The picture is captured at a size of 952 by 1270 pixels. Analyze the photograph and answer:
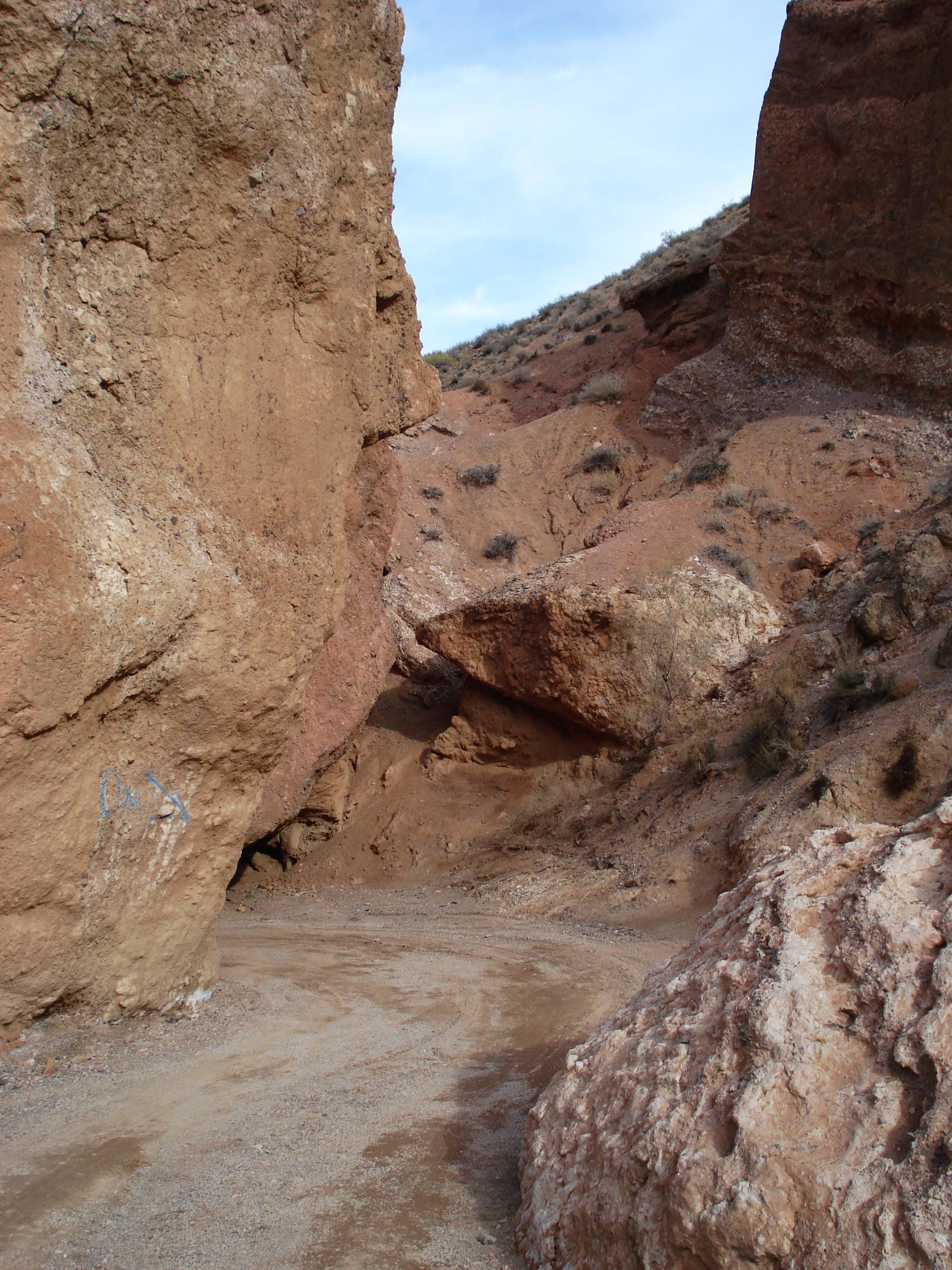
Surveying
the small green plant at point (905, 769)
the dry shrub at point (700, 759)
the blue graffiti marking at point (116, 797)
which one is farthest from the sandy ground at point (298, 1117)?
the dry shrub at point (700, 759)

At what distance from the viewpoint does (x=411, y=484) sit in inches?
769

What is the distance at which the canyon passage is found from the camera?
7.86 ft

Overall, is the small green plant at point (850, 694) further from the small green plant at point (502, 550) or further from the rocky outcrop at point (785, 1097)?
the small green plant at point (502, 550)

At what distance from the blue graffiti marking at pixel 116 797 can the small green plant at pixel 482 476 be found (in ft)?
50.7

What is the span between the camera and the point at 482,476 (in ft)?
64.6

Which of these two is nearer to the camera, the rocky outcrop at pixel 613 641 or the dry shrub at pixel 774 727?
the dry shrub at pixel 774 727

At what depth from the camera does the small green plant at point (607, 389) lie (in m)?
20.2

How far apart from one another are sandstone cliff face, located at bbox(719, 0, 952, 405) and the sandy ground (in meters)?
13.7

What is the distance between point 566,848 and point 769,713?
2850 millimetres

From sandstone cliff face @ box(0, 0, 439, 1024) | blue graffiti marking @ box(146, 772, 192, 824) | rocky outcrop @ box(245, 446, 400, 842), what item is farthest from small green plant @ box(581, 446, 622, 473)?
blue graffiti marking @ box(146, 772, 192, 824)

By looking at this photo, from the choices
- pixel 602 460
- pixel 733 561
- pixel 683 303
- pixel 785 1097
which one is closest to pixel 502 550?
pixel 602 460

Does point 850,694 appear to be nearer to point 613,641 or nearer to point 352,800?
point 613,641

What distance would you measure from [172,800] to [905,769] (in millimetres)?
6108

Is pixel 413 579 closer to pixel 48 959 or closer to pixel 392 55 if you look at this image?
pixel 392 55
